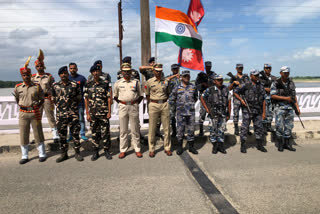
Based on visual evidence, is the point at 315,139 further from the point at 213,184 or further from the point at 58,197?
the point at 58,197

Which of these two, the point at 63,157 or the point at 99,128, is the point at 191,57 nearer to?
the point at 99,128

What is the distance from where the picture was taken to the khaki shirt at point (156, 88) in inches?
174

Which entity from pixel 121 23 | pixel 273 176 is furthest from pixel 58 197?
pixel 121 23

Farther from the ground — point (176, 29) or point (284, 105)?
point (176, 29)

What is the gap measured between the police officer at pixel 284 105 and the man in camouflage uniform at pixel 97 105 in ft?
12.4

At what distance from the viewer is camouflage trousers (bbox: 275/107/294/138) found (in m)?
4.76

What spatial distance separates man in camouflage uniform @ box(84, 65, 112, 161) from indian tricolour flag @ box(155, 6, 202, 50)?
1.77m

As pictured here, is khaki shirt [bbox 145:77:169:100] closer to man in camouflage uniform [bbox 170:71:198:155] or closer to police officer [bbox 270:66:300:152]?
man in camouflage uniform [bbox 170:71:198:155]

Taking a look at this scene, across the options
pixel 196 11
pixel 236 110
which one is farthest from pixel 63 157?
pixel 196 11

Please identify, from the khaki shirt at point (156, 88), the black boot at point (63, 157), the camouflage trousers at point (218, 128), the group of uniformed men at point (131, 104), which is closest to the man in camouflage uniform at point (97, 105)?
the group of uniformed men at point (131, 104)

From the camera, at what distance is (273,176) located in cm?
342

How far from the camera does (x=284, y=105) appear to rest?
15.6 feet

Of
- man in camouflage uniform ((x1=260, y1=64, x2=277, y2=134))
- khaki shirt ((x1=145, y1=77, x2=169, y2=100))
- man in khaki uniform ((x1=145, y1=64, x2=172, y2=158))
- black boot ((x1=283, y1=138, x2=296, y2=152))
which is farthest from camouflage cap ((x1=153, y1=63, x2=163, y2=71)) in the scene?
black boot ((x1=283, y1=138, x2=296, y2=152))

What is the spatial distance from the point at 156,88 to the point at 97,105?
128 centimetres
